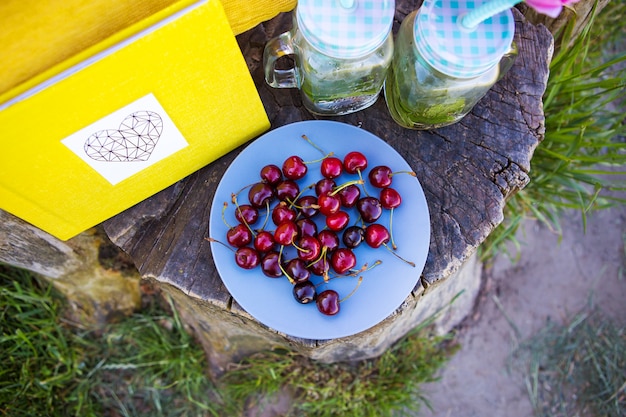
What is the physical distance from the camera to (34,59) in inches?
36.8

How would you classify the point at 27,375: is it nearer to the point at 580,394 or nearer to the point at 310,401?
the point at 310,401

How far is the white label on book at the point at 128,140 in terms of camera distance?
1.04 m

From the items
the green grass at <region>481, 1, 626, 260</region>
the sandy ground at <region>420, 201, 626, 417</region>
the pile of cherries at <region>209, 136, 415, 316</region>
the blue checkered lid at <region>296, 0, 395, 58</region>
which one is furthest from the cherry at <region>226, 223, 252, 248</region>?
Answer: the sandy ground at <region>420, 201, 626, 417</region>

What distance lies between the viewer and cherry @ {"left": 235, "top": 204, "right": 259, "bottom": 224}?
4.07ft

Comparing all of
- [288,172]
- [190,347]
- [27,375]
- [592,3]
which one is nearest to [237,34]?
[288,172]

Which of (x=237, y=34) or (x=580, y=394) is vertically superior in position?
(x=237, y=34)

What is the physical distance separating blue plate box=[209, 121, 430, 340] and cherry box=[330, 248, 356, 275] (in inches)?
1.2

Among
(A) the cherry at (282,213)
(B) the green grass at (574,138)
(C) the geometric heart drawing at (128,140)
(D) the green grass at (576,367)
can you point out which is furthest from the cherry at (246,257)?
(D) the green grass at (576,367)

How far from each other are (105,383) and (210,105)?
140cm

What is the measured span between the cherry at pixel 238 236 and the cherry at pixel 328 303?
0.74ft

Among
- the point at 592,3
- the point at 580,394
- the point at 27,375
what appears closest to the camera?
the point at 592,3

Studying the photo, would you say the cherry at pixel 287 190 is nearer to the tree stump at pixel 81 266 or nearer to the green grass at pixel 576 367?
the tree stump at pixel 81 266

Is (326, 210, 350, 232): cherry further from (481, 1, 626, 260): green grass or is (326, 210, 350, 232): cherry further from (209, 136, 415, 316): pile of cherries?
(481, 1, 626, 260): green grass

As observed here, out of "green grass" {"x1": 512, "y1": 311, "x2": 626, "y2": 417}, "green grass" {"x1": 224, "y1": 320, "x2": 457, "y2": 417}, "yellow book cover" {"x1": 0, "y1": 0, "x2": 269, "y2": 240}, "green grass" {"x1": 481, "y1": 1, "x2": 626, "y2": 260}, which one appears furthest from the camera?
"green grass" {"x1": 512, "y1": 311, "x2": 626, "y2": 417}
